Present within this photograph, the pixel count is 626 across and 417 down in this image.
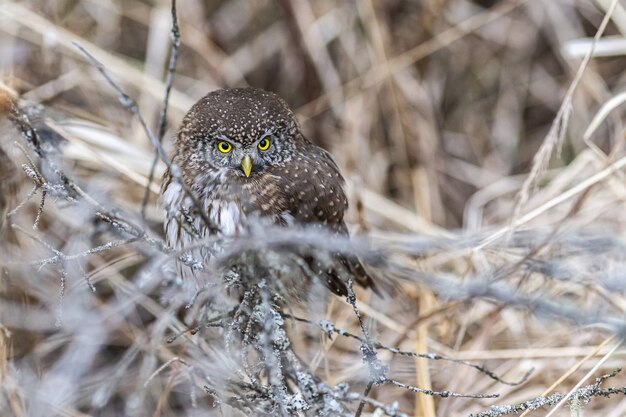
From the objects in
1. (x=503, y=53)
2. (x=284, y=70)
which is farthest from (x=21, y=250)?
(x=503, y=53)

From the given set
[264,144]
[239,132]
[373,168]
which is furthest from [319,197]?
[373,168]

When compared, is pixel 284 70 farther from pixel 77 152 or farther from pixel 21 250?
pixel 21 250

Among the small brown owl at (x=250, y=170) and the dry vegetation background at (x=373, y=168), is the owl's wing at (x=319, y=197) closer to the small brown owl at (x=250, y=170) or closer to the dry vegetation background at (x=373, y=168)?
the small brown owl at (x=250, y=170)

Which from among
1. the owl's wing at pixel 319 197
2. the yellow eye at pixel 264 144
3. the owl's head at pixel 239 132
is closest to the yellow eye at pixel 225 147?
the owl's head at pixel 239 132

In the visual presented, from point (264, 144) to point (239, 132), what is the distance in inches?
5.3

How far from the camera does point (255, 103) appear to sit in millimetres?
3061

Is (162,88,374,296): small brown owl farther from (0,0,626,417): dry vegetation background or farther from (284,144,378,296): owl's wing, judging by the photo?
(0,0,626,417): dry vegetation background

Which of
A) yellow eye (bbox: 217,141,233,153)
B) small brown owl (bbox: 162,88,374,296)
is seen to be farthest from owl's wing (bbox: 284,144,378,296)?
yellow eye (bbox: 217,141,233,153)

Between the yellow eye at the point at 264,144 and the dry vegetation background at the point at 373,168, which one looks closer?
the dry vegetation background at the point at 373,168

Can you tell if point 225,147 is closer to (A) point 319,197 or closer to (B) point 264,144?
(B) point 264,144

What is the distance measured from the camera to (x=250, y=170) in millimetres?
2988

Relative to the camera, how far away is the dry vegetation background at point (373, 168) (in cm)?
298

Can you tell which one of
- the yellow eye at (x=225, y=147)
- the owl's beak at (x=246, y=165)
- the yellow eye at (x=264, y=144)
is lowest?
the owl's beak at (x=246, y=165)

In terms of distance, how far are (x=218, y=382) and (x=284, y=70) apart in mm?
3230
